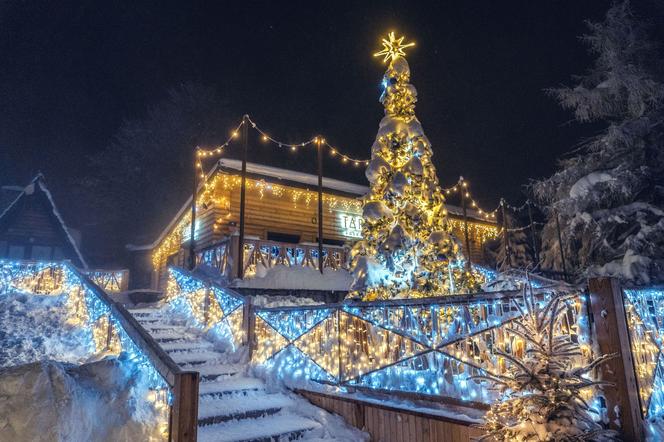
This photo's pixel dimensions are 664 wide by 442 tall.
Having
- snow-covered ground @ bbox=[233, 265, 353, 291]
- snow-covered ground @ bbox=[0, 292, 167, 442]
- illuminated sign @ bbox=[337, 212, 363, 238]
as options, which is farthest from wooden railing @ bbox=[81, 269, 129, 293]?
snow-covered ground @ bbox=[0, 292, 167, 442]

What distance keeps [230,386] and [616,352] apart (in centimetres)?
508

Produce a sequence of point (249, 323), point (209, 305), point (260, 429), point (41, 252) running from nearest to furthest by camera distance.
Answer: point (260, 429), point (249, 323), point (209, 305), point (41, 252)

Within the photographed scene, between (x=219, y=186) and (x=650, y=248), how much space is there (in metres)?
15.2

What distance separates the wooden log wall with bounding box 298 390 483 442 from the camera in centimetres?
425

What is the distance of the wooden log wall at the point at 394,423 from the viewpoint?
4250mm

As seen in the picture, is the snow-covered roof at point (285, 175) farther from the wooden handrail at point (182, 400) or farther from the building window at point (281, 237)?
the wooden handrail at point (182, 400)

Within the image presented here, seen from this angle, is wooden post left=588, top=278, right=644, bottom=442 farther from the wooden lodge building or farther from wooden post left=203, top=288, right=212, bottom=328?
the wooden lodge building

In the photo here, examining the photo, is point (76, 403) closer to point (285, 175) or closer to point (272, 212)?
point (272, 212)

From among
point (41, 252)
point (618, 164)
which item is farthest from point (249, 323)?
point (41, 252)

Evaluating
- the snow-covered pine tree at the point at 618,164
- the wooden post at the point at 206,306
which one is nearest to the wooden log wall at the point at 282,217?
the wooden post at the point at 206,306

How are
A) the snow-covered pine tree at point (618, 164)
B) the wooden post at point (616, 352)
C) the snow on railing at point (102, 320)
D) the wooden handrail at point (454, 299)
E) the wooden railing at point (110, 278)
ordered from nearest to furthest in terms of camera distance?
the wooden post at point (616, 352) → the snow on railing at point (102, 320) → the wooden handrail at point (454, 299) → the snow-covered pine tree at point (618, 164) → the wooden railing at point (110, 278)

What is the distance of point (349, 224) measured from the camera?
1928cm

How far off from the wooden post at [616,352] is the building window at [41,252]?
→ 22.6 meters

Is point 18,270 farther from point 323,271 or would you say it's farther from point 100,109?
point 100,109
